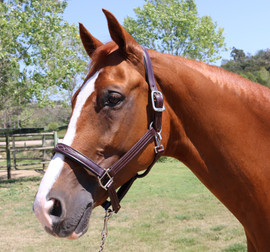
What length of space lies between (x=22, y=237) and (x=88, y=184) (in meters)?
5.32

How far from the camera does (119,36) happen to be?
1760mm

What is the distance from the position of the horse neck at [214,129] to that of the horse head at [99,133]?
0.18m

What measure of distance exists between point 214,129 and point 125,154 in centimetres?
56

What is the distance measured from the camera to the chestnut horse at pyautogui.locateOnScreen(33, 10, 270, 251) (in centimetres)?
159

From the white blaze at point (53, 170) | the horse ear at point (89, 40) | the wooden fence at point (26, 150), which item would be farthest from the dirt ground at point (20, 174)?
the white blaze at point (53, 170)

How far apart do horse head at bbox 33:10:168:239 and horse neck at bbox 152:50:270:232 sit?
181 mm

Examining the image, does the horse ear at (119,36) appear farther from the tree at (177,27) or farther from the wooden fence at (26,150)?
the tree at (177,27)

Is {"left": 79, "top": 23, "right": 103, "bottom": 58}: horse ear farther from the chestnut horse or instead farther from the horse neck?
the horse neck

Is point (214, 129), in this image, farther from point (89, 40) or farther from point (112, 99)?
point (89, 40)

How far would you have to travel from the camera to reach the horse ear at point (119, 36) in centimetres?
168

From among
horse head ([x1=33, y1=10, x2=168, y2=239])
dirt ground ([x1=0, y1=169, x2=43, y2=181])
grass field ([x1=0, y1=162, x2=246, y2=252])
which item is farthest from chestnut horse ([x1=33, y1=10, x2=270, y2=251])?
dirt ground ([x1=0, y1=169, x2=43, y2=181])

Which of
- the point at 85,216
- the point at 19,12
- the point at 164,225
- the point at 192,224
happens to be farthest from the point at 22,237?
the point at 19,12

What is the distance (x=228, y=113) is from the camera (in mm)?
1833

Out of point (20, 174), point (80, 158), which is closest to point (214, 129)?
point (80, 158)
